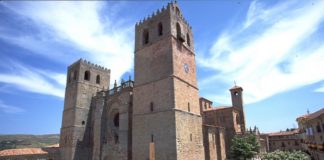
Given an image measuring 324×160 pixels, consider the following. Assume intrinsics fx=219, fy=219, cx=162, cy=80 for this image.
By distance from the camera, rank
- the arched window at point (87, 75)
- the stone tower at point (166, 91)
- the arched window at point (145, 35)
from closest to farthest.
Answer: the stone tower at point (166, 91) < the arched window at point (145, 35) < the arched window at point (87, 75)

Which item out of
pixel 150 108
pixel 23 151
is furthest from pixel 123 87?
pixel 23 151

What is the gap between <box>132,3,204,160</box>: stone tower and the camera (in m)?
18.3

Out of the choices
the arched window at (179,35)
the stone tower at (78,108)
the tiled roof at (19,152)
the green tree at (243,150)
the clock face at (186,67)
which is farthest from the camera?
the stone tower at (78,108)

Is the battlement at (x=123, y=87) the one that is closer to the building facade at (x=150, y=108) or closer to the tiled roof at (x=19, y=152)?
the building facade at (x=150, y=108)

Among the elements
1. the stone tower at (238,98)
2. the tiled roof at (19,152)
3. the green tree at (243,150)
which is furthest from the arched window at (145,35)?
the stone tower at (238,98)

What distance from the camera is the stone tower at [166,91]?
1827cm

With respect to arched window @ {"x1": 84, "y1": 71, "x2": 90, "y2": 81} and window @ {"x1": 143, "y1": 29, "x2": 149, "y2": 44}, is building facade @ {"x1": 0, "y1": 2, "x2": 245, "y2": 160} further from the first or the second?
arched window @ {"x1": 84, "y1": 71, "x2": 90, "y2": 81}

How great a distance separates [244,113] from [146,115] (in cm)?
2251

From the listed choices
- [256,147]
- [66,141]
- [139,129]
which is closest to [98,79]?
[66,141]

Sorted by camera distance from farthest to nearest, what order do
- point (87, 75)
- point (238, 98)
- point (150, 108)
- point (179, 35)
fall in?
point (238, 98)
point (87, 75)
point (179, 35)
point (150, 108)

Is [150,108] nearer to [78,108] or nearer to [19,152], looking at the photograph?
[78,108]

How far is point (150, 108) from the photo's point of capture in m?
20.0

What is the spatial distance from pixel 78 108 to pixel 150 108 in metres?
12.3

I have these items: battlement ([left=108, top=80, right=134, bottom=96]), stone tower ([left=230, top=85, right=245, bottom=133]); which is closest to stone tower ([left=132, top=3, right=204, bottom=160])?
battlement ([left=108, top=80, right=134, bottom=96])
